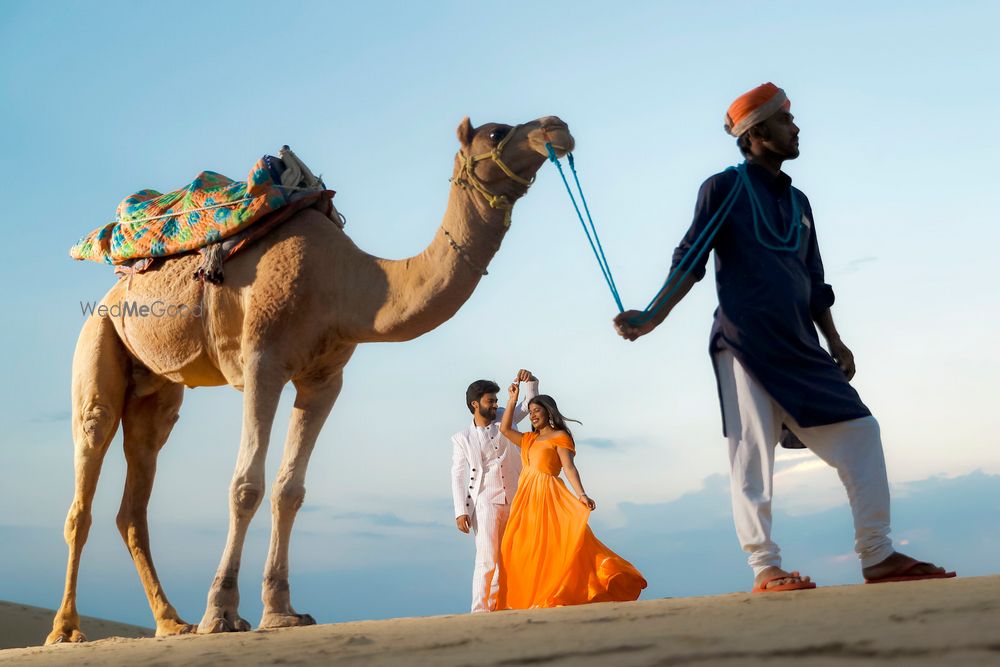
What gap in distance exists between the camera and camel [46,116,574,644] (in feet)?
21.8

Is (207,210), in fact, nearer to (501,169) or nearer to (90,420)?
(90,420)

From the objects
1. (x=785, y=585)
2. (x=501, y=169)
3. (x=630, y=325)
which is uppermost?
(x=501, y=169)

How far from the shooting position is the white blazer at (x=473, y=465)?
976cm

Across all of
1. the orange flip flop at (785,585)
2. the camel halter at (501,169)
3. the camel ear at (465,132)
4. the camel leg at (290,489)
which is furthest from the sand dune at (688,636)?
the camel ear at (465,132)

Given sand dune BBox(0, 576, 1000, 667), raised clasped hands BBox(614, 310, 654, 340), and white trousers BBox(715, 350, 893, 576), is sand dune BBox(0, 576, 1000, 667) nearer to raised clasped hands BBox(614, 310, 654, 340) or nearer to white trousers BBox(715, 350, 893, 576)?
white trousers BBox(715, 350, 893, 576)

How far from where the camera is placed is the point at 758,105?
5.71 meters

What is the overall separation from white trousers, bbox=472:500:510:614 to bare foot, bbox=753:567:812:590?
14.4 ft

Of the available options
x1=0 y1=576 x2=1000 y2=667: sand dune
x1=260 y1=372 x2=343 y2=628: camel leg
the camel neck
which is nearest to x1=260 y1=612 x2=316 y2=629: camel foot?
x1=260 y1=372 x2=343 y2=628: camel leg

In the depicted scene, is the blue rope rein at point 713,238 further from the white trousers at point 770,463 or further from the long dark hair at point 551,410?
the long dark hair at point 551,410

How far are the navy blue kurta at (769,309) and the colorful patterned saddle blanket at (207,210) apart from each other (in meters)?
2.95

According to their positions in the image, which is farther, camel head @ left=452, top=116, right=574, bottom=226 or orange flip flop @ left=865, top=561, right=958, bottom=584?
camel head @ left=452, top=116, right=574, bottom=226

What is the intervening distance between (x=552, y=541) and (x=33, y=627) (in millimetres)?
6089

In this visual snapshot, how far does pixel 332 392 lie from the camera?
24.5ft

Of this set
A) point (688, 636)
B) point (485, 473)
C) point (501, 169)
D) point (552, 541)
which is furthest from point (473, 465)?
point (688, 636)
